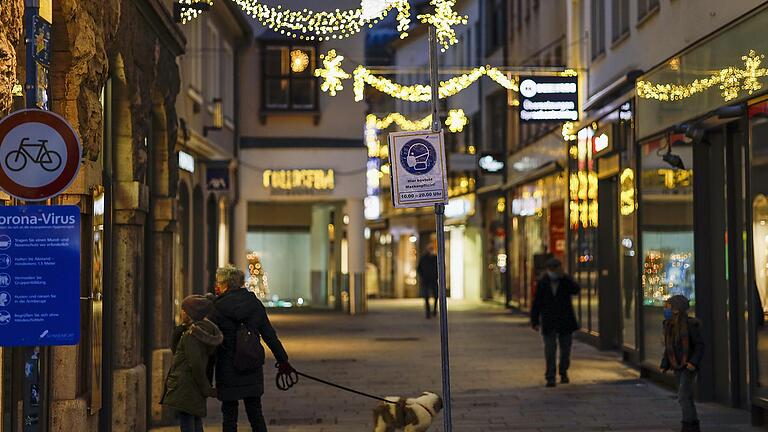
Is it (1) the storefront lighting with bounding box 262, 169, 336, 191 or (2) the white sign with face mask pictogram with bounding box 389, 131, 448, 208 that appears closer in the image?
(2) the white sign with face mask pictogram with bounding box 389, 131, 448, 208

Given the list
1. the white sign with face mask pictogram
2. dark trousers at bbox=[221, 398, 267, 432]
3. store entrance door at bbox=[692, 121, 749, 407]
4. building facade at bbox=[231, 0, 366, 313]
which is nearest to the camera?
the white sign with face mask pictogram

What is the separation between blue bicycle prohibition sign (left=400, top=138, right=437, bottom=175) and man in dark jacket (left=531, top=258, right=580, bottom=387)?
7712 millimetres

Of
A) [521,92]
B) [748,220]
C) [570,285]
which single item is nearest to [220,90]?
[521,92]

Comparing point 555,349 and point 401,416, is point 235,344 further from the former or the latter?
point 555,349

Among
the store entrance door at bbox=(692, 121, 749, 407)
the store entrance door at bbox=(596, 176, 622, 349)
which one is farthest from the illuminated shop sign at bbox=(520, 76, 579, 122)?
the store entrance door at bbox=(692, 121, 749, 407)

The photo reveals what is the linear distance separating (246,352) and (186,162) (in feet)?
51.7

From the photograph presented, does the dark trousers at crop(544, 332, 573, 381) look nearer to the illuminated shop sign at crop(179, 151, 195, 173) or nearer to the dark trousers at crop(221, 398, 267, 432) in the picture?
the dark trousers at crop(221, 398, 267, 432)

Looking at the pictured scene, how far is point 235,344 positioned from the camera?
440 inches

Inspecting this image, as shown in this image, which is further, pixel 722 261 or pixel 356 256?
pixel 356 256

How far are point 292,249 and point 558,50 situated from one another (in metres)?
13.5

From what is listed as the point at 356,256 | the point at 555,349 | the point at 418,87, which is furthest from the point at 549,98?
the point at 356,256

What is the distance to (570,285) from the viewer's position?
61.2ft

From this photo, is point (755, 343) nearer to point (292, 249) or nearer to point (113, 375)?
point (113, 375)

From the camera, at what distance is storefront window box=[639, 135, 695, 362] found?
17.0 m
